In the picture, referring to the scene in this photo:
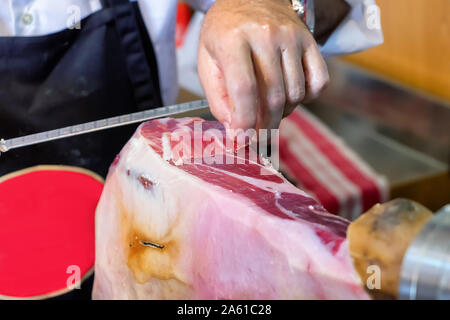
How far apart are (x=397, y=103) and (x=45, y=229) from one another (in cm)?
177

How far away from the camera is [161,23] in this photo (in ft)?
4.45

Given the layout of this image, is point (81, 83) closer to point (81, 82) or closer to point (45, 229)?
Answer: point (81, 82)

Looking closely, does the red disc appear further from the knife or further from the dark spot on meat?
the dark spot on meat

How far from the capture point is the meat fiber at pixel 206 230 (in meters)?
0.76

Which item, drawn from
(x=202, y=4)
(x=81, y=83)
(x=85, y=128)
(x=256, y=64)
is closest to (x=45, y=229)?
(x=85, y=128)

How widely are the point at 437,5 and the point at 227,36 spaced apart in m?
1.60

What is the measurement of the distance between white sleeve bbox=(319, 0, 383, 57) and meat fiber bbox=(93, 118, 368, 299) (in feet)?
1.48

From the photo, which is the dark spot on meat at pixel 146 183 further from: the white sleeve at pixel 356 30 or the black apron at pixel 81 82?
the white sleeve at pixel 356 30

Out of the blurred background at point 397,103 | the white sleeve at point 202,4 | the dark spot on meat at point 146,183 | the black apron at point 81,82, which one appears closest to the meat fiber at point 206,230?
the dark spot on meat at point 146,183

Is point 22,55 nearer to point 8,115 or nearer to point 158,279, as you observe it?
point 8,115

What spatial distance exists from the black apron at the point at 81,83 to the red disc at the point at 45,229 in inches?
1.2

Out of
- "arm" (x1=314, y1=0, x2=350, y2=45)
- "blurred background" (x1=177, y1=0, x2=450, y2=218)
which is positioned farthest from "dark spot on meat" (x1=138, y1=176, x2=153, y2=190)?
"blurred background" (x1=177, y1=0, x2=450, y2=218)

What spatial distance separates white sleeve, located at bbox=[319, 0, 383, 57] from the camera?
4.40 ft

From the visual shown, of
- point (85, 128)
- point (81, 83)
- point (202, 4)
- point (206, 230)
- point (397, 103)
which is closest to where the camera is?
point (206, 230)
